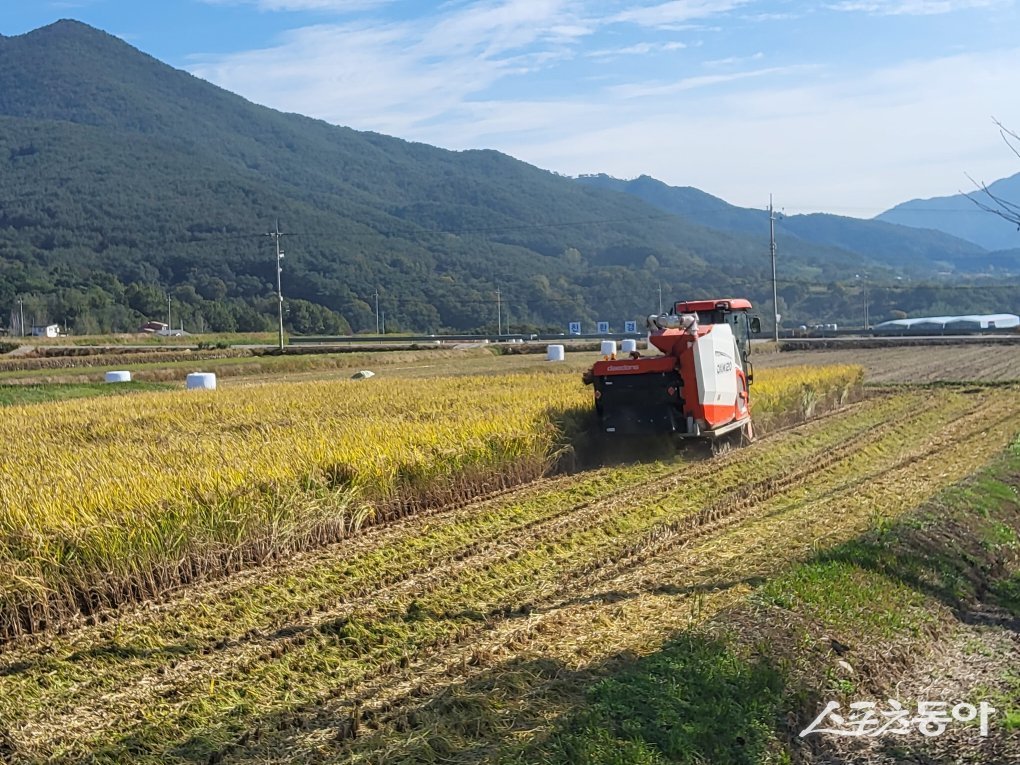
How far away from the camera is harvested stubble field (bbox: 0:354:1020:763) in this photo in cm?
664

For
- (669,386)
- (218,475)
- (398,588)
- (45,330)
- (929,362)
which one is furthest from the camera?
(45,330)

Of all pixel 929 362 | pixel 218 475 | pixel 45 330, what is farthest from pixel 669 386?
pixel 45 330

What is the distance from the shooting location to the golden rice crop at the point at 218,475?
29.9ft

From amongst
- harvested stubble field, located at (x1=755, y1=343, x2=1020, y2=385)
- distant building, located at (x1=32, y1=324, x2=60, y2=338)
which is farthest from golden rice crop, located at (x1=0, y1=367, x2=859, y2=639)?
distant building, located at (x1=32, y1=324, x2=60, y2=338)

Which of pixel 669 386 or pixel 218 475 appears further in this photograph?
pixel 669 386

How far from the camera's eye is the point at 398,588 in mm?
9719

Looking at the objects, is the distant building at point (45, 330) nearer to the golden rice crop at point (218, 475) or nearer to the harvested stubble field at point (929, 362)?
the harvested stubble field at point (929, 362)

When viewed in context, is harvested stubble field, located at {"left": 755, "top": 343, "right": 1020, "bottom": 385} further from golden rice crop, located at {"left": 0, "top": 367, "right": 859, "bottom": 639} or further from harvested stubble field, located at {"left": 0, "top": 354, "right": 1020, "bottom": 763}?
harvested stubble field, located at {"left": 0, "top": 354, "right": 1020, "bottom": 763}

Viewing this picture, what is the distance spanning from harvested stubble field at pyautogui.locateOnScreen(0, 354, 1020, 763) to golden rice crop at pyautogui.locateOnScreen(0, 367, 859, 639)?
0.12 feet

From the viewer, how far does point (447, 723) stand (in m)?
6.52

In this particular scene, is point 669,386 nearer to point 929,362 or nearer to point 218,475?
point 218,475

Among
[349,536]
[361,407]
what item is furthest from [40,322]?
[349,536]

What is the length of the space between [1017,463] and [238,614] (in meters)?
11.1

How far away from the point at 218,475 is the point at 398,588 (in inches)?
106
